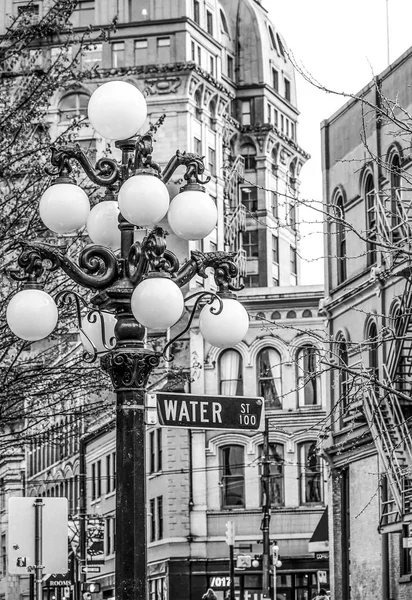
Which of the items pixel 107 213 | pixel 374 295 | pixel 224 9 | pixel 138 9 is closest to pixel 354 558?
pixel 374 295

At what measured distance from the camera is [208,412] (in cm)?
1553

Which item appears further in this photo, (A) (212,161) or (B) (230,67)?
(B) (230,67)

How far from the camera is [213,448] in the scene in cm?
6500

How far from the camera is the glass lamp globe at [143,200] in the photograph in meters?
13.5

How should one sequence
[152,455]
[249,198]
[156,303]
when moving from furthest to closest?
1. [249,198]
2. [152,455]
3. [156,303]

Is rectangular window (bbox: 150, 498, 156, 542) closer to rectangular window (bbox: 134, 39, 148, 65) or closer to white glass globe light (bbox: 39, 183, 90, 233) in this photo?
rectangular window (bbox: 134, 39, 148, 65)

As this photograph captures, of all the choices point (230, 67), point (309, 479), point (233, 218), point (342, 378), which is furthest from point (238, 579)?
point (230, 67)

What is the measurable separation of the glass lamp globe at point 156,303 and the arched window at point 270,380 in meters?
51.7

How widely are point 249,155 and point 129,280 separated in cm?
8560

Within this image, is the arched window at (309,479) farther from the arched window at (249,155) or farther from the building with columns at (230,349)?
the arched window at (249,155)

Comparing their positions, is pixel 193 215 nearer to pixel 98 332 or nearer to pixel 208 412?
pixel 98 332

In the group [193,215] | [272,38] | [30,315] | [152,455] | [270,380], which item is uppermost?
[272,38]

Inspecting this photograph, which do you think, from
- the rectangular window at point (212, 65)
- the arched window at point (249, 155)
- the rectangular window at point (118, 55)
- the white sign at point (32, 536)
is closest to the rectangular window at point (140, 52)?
the rectangular window at point (118, 55)

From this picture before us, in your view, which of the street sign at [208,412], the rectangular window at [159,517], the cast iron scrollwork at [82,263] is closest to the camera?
the cast iron scrollwork at [82,263]
